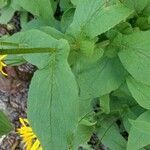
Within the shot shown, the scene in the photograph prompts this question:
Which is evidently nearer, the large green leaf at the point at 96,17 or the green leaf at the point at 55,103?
the green leaf at the point at 55,103

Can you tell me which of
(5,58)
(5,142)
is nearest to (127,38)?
(5,58)

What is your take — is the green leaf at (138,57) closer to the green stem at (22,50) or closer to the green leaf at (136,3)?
the green leaf at (136,3)

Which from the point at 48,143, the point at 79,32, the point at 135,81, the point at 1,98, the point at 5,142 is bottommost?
the point at 5,142

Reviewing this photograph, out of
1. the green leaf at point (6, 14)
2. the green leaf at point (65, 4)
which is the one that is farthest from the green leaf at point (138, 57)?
the green leaf at point (6, 14)

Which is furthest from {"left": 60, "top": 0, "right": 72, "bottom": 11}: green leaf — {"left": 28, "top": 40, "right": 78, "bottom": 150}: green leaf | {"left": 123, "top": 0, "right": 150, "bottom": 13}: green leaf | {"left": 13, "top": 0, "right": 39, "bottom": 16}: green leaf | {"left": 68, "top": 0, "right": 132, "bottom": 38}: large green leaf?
{"left": 28, "top": 40, "right": 78, "bottom": 150}: green leaf

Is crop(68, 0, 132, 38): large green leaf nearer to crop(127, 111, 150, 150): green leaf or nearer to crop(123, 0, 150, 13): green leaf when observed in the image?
crop(123, 0, 150, 13): green leaf

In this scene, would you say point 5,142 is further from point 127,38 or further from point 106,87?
point 127,38
